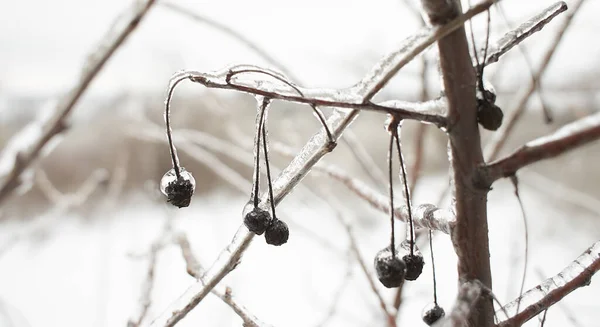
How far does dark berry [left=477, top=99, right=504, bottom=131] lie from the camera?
10.3 inches

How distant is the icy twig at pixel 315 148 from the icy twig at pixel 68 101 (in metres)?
0.12

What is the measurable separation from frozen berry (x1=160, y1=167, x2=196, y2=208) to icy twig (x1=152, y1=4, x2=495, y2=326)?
48 millimetres

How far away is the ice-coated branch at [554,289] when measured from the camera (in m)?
0.30

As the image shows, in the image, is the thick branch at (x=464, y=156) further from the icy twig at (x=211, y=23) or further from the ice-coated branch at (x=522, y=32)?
the icy twig at (x=211, y=23)

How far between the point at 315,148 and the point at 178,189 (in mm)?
100

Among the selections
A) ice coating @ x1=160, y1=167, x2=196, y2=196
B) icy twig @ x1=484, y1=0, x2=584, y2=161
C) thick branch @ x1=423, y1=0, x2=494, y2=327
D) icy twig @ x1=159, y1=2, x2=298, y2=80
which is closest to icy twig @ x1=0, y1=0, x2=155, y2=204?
ice coating @ x1=160, y1=167, x2=196, y2=196

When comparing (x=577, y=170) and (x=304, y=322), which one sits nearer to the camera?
(x=304, y=322)

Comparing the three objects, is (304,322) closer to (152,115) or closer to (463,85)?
(152,115)

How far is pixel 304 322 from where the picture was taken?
8.38 ft

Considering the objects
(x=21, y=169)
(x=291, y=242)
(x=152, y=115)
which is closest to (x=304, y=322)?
(x=291, y=242)

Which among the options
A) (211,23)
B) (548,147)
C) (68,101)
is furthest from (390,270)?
(211,23)

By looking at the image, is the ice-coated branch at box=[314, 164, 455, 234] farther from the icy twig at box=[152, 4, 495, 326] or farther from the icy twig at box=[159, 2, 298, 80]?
the icy twig at box=[159, 2, 298, 80]

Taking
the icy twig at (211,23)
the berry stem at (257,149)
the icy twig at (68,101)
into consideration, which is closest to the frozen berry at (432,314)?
the berry stem at (257,149)

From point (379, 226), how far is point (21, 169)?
3015mm
